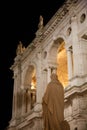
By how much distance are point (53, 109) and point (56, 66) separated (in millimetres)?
17288

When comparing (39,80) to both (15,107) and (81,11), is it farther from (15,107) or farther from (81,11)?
(81,11)

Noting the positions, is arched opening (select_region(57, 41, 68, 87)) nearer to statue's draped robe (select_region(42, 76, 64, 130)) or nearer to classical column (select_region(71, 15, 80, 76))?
classical column (select_region(71, 15, 80, 76))

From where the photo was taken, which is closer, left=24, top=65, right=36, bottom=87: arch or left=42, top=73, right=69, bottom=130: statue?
left=42, top=73, right=69, bottom=130: statue

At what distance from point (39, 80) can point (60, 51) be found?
12.9ft

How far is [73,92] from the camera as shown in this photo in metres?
21.0

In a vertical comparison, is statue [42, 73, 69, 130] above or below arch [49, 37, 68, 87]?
below

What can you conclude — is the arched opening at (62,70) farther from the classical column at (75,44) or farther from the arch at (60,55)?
the classical column at (75,44)

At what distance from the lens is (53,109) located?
10.6 metres

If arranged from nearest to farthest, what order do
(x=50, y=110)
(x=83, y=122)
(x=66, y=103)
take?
(x=50, y=110)
(x=83, y=122)
(x=66, y=103)

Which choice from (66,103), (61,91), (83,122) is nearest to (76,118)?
(83,122)

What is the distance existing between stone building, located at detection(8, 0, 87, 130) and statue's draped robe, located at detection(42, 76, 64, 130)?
9.64 m

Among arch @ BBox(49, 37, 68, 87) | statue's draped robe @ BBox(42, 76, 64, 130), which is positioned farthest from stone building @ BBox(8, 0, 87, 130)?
statue's draped robe @ BBox(42, 76, 64, 130)

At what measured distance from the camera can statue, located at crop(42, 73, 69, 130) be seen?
10.6m

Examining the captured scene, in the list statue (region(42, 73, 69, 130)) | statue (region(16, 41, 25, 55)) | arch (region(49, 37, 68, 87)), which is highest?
statue (region(16, 41, 25, 55))
